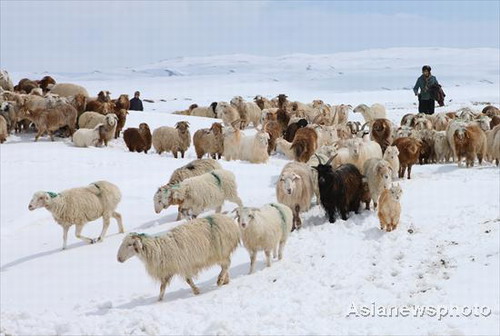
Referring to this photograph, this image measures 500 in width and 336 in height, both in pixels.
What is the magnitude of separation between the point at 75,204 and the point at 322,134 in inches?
326

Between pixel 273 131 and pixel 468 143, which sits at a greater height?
pixel 468 143

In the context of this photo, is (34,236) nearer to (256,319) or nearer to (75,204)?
(75,204)

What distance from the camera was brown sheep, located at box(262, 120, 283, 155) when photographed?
19.1 meters

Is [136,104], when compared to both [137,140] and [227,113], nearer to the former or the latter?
[227,113]

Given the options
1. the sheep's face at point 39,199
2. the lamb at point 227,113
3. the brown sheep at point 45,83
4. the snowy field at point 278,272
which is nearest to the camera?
the snowy field at point 278,272

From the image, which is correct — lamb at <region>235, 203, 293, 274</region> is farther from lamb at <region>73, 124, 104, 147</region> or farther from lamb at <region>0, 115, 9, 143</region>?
lamb at <region>0, 115, 9, 143</region>

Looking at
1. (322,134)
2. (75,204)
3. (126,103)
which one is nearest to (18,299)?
(75,204)

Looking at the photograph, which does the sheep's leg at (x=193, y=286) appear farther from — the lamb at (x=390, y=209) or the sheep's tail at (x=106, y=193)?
the sheep's tail at (x=106, y=193)

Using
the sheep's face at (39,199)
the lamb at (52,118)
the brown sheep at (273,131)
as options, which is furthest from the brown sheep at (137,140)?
the sheep's face at (39,199)

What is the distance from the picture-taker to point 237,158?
1728cm

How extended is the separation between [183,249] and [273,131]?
1227cm

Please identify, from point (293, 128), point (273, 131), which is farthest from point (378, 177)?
point (273, 131)

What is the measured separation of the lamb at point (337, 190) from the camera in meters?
10.2

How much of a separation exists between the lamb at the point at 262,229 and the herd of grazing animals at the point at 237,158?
0.01 m
